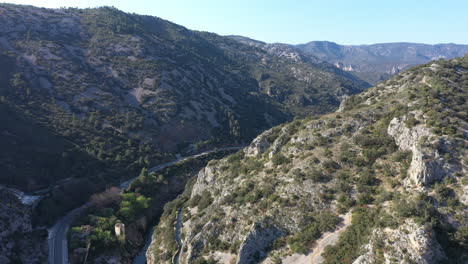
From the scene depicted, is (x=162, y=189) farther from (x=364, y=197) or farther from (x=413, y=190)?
(x=413, y=190)

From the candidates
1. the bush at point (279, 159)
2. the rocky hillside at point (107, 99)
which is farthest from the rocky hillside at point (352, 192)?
the rocky hillside at point (107, 99)

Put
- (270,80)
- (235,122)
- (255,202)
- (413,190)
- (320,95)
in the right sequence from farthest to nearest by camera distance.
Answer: (270,80) → (320,95) → (235,122) → (255,202) → (413,190)

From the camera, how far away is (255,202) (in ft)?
142

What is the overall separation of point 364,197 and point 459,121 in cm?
1768

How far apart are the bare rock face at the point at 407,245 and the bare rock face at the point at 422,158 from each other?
6688 millimetres

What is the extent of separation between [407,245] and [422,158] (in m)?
11.0

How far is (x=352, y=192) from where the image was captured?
123 feet

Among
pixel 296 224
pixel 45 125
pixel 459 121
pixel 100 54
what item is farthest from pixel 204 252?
pixel 100 54

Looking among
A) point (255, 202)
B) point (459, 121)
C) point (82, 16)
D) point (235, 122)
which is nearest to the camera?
point (459, 121)

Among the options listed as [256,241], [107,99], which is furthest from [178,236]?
[107,99]

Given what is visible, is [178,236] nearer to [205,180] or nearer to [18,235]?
[205,180]

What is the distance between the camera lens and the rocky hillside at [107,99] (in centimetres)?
7706

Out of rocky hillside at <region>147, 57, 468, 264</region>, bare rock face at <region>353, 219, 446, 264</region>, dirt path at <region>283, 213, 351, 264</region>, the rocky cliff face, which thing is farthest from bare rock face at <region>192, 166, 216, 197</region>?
bare rock face at <region>353, 219, 446, 264</region>

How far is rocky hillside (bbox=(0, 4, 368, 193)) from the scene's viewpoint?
77062mm
